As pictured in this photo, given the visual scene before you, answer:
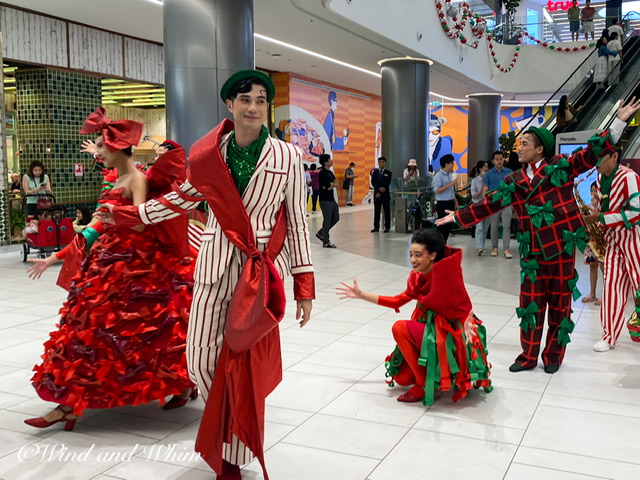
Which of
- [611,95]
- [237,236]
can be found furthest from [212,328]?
[611,95]

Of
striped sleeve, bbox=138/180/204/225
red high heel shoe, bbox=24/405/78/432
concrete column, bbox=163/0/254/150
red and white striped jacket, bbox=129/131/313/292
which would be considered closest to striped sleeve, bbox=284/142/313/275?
red and white striped jacket, bbox=129/131/313/292

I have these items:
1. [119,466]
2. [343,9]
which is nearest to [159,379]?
[119,466]

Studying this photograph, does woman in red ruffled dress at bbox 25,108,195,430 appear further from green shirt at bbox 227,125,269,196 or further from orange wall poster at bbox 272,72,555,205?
orange wall poster at bbox 272,72,555,205

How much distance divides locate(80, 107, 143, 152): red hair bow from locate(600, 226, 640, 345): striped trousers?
3.46m

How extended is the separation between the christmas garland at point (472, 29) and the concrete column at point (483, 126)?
1.39m

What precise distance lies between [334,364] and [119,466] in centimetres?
187

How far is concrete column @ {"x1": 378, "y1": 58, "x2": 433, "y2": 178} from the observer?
15.8 meters

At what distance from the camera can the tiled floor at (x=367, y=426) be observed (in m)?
2.91

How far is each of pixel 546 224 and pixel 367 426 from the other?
5.57 ft

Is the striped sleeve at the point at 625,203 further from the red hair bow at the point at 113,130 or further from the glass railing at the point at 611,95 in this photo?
the glass railing at the point at 611,95

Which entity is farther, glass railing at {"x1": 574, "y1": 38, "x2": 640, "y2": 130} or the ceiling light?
the ceiling light

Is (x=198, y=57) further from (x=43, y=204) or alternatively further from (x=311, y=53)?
(x=311, y=53)

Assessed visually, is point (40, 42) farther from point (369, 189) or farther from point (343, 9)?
point (369, 189)

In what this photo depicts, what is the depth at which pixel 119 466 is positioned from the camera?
2.94 meters
